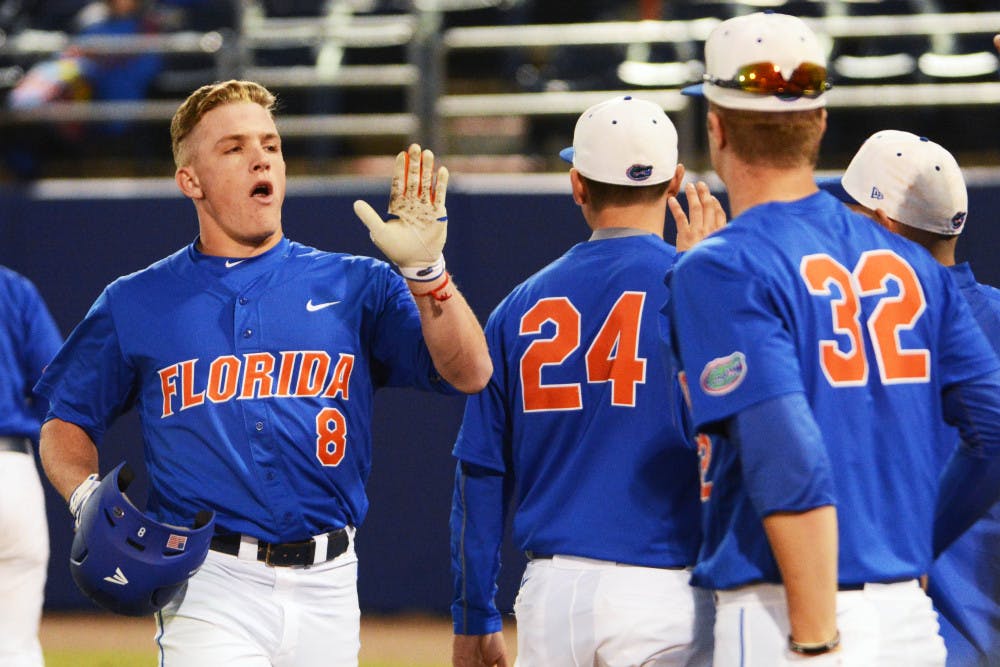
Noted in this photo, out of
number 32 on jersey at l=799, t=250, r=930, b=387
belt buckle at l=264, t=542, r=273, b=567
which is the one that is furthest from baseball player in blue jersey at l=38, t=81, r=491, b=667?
number 32 on jersey at l=799, t=250, r=930, b=387

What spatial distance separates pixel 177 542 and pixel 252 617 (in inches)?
11.3

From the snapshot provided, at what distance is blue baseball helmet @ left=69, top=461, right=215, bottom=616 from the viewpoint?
3.47 metres

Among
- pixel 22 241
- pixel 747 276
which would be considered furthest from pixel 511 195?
pixel 747 276

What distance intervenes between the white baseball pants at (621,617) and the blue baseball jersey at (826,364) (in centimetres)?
68

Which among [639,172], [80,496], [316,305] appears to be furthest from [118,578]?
[639,172]

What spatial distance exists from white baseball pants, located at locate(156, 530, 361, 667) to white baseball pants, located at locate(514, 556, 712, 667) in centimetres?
57

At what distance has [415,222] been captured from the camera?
11.0ft

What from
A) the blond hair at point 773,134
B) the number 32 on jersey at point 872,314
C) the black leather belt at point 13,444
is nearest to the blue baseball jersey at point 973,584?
the number 32 on jersey at point 872,314

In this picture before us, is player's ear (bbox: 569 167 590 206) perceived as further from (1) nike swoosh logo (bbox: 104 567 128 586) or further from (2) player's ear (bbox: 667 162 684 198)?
(1) nike swoosh logo (bbox: 104 567 128 586)

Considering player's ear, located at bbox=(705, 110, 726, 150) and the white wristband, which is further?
the white wristband

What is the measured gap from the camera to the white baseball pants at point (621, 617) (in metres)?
3.45

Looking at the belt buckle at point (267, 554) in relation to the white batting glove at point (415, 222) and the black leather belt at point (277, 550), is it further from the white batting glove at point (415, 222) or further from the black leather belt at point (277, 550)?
the white batting glove at point (415, 222)

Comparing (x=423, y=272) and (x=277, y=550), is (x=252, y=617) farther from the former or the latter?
(x=423, y=272)

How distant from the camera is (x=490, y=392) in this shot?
379 cm
